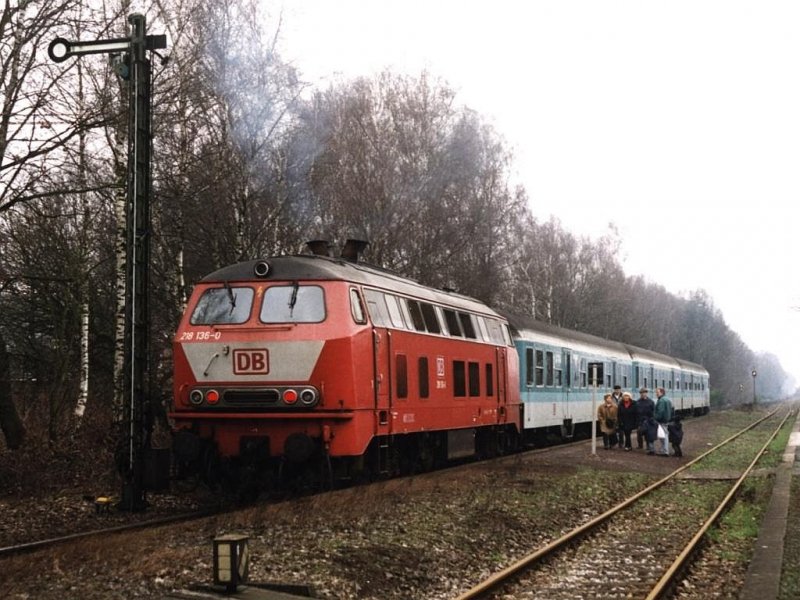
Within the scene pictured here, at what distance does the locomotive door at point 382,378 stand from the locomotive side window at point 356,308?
0.30 meters

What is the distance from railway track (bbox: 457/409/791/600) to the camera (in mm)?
8398

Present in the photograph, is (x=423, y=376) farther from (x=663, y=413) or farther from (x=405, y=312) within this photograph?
(x=663, y=413)

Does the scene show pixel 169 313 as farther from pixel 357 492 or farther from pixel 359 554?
pixel 359 554

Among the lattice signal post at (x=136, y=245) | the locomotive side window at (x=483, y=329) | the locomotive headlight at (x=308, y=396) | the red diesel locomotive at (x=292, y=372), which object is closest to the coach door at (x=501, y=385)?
the locomotive side window at (x=483, y=329)

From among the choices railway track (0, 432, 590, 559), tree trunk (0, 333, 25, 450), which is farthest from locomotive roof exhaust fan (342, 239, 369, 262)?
tree trunk (0, 333, 25, 450)

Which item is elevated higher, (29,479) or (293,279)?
(293,279)

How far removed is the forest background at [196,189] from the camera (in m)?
13.0

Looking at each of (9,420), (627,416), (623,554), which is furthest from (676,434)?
(9,420)

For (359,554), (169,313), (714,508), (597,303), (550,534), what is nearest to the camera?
(359,554)

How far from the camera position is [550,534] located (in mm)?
11398

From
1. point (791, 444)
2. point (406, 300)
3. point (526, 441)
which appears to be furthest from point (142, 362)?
point (791, 444)

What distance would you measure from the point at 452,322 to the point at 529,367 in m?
6.54

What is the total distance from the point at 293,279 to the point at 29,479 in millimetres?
5093

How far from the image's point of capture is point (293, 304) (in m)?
12.6
